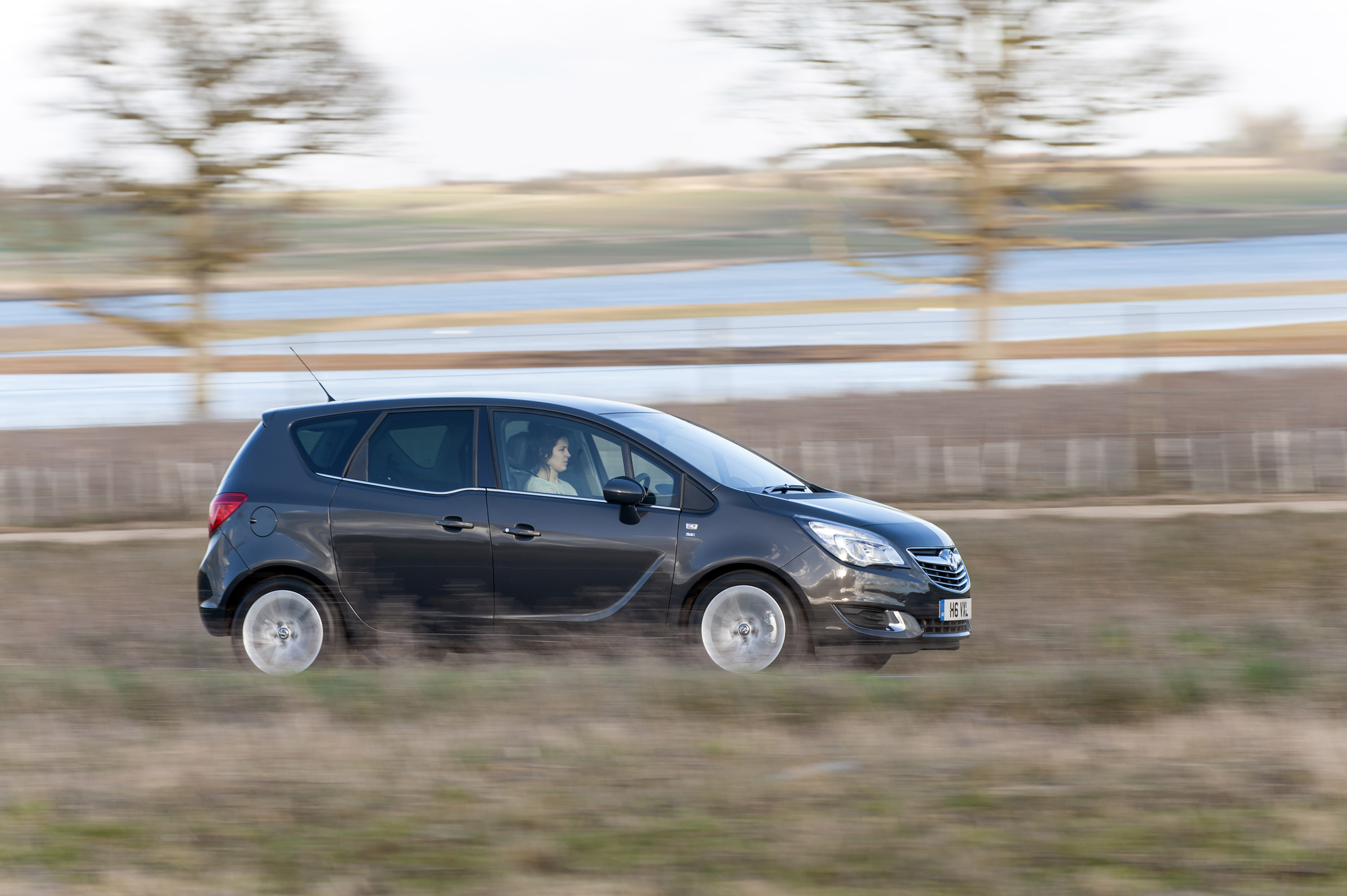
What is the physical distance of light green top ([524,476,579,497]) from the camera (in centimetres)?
754

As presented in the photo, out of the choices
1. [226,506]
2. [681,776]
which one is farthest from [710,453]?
[681,776]

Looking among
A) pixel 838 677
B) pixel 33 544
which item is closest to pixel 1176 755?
pixel 838 677

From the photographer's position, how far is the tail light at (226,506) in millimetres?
7777

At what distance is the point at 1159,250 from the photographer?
106ft

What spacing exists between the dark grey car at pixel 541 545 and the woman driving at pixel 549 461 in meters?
0.01

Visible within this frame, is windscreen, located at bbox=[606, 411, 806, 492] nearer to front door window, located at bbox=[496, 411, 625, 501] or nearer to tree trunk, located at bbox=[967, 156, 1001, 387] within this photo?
front door window, located at bbox=[496, 411, 625, 501]

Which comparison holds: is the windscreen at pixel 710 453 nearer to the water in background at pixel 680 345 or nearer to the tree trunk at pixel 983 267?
the water in background at pixel 680 345

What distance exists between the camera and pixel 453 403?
7.77 metres

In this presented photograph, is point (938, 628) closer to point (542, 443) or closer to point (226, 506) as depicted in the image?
point (542, 443)

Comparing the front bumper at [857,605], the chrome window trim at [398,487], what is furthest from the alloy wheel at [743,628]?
the chrome window trim at [398,487]

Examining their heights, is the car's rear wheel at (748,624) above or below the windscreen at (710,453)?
below

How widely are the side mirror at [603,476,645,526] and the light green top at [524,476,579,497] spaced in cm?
22

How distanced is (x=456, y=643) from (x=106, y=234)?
17.2 metres

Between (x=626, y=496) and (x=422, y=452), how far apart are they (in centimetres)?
115
